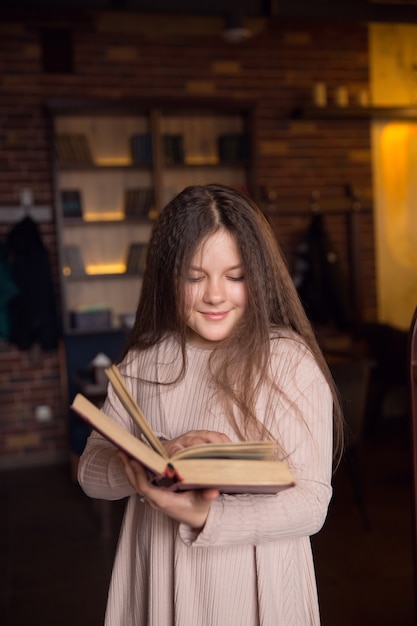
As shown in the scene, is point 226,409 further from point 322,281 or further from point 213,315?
point 322,281

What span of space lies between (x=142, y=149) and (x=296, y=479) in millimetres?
4322

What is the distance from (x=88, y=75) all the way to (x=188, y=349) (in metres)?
4.29

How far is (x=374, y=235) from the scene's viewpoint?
5.85 m

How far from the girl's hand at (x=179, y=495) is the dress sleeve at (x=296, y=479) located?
0.07 feet

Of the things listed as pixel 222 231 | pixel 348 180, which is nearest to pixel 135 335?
pixel 222 231

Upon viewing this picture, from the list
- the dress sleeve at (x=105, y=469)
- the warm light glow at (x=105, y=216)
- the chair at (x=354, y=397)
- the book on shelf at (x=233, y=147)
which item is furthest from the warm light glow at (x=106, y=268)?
the dress sleeve at (x=105, y=469)

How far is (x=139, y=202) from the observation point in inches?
203

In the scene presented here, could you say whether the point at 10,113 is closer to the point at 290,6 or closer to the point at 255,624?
the point at 290,6

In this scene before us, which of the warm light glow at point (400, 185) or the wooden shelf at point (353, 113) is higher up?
the wooden shelf at point (353, 113)

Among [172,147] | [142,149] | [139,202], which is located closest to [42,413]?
[139,202]

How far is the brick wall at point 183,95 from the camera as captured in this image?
5.00 m

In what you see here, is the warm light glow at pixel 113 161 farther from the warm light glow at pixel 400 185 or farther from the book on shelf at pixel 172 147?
the warm light glow at pixel 400 185

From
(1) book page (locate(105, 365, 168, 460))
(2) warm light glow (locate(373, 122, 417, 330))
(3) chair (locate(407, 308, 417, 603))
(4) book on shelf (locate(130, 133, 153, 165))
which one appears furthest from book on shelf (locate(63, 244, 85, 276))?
(1) book page (locate(105, 365, 168, 460))

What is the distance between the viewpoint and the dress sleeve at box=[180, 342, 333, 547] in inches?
40.7
